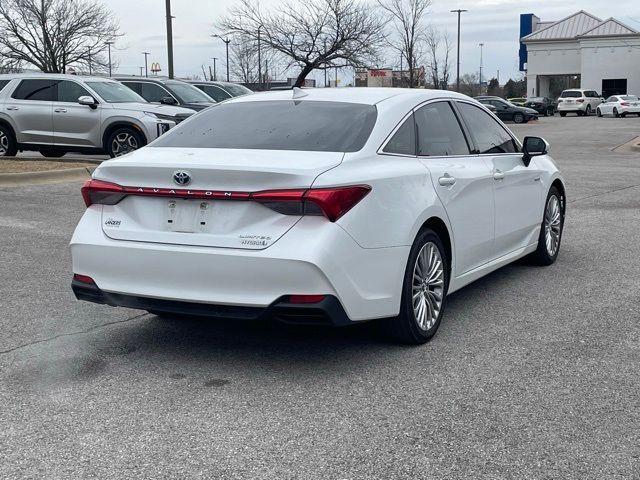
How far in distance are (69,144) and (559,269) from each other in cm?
1190

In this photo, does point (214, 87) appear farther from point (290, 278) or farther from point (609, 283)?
point (290, 278)

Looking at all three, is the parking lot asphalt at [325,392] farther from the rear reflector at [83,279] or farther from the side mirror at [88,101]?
the side mirror at [88,101]

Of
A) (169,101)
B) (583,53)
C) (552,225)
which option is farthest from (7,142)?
(583,53)

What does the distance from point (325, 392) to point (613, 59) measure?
76120mm

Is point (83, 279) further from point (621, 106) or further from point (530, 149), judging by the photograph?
point (621, 106)

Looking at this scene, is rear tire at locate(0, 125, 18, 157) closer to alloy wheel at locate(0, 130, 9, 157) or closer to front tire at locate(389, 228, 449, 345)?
alloy wheel at locate(0, 130, 9, 157)

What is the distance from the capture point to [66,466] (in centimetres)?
366

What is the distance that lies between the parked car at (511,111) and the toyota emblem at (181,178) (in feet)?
148

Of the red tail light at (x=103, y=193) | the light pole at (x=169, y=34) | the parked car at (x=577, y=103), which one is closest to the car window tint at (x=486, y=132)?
the red tail light at (x=103, y=193)

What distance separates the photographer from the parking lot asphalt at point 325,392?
12.2 feet

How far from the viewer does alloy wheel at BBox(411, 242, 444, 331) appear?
209 inches

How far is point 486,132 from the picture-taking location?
22.6ft

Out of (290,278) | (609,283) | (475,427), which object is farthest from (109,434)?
(609,283)

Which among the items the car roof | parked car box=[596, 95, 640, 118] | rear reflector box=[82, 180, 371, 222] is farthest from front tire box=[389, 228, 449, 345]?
parked car box=[596, 95, 640, 118]
